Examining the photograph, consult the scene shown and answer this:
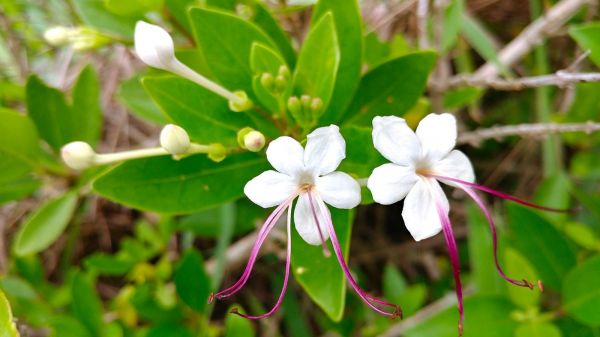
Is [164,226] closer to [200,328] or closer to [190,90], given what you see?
[200,328]

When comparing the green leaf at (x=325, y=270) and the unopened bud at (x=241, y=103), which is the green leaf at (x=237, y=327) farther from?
the unopened bud at (x=241, y=103)

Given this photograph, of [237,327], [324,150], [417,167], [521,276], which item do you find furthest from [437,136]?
[237,327]

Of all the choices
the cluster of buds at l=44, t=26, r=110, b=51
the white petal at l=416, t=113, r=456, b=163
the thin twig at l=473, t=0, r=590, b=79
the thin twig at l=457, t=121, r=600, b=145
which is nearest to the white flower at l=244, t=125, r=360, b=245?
the white petal at l=416, t=113, r=456, b=163

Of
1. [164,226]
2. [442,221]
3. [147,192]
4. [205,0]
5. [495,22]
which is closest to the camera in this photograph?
[442,221]

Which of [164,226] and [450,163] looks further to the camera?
[164,226]

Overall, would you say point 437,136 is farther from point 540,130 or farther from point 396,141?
point 540,130

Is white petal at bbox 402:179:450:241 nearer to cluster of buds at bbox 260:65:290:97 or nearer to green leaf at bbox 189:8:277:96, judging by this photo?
cluster of buds at bbox 260:65:290:97

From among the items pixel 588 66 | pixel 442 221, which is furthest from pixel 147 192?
pixel 588 66
